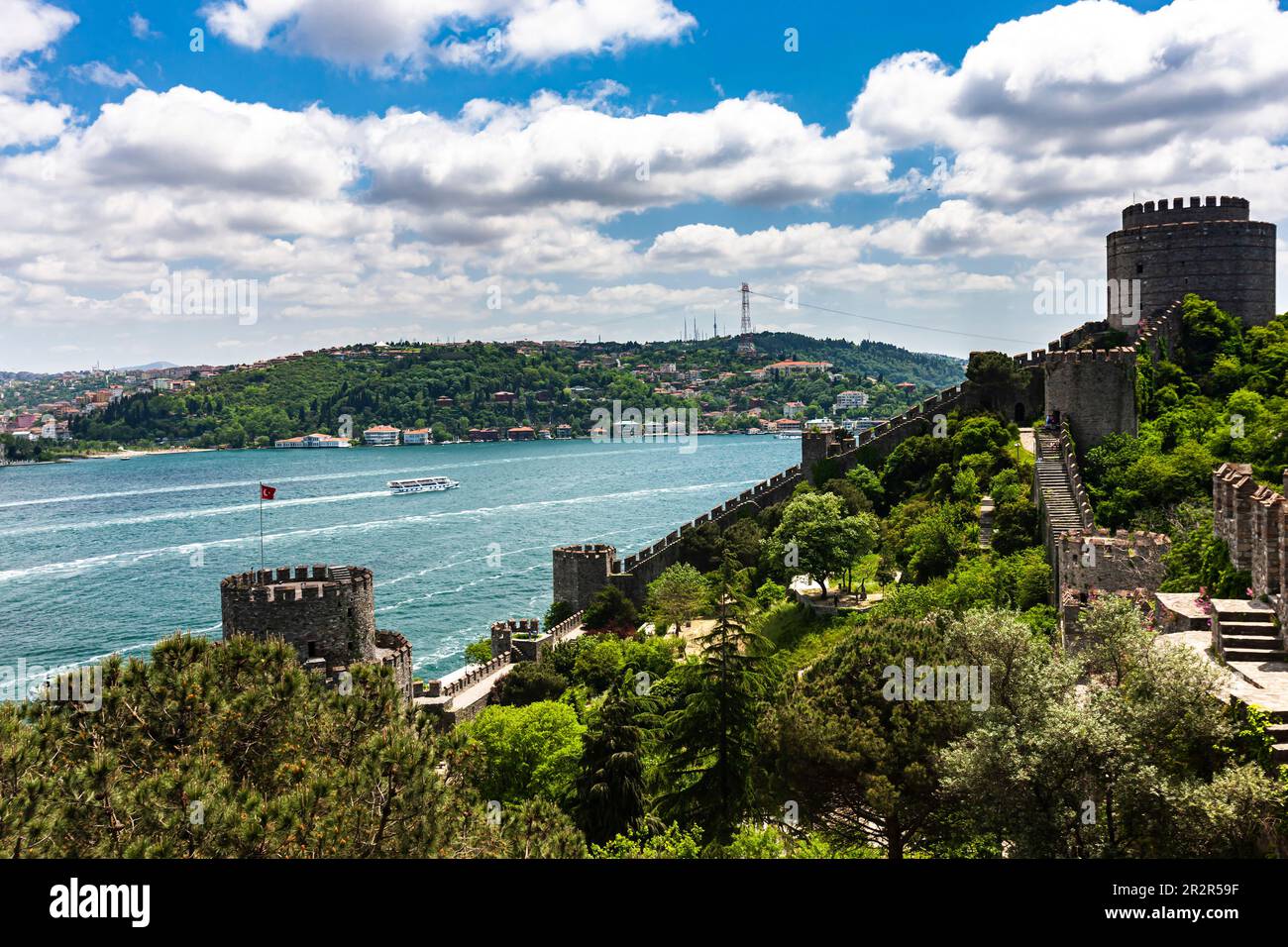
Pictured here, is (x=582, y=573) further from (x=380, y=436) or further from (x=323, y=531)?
(x=380, y=436)

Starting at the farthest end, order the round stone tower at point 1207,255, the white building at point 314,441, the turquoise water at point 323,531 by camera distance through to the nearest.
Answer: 1. the white building at point 314,441
2. the turquoise water at point 323,531
3. the round stone tower at point 1207,255

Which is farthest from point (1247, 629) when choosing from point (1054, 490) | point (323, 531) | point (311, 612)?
point (323, 531)

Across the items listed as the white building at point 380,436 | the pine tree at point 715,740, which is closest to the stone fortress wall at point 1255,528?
the pine tree at point 715,740

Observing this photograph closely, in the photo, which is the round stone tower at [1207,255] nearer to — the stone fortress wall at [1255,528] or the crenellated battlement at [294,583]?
the stone fortress wall at [1255,528]

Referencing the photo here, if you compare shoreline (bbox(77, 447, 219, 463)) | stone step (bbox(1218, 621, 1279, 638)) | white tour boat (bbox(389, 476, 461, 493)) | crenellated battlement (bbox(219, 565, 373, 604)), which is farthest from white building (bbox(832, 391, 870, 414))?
stone step (bbox(1218, 621, 1279, 638))
